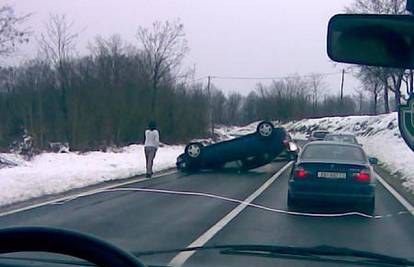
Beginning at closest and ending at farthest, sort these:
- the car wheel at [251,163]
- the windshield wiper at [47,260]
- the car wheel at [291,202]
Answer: the windshield wiper at [47,260] < the car wheel at [291,202] < the car wheel at [251,163]

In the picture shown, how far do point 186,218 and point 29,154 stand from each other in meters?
20.5

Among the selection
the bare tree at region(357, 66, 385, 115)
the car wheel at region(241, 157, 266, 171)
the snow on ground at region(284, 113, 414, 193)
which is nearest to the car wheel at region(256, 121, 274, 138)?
the car wheel at region(241, 157, 266, 171)

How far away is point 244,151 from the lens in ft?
84.0

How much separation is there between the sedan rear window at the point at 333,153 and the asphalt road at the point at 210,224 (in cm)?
107

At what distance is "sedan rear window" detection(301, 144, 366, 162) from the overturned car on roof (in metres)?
10.6

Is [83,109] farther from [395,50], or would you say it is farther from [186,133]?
[395,50]

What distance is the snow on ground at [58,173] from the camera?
1709cm

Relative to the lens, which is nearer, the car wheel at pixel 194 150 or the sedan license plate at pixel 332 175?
the sedan license plate at pixel 332 175

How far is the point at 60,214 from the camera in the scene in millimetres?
12750

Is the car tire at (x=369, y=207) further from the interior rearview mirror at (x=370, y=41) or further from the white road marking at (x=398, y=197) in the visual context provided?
the interior rearview mirror at (x=370, y=41)

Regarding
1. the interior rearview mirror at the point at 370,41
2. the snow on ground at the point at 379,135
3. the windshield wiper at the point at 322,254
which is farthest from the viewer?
the snow on ground at the point at 379,135

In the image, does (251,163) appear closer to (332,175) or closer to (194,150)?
(194,150)

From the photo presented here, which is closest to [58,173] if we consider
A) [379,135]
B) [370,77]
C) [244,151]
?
[244,151]

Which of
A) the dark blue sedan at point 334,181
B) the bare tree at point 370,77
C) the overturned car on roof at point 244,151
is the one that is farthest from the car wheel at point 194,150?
the bare tree at point 370,77
